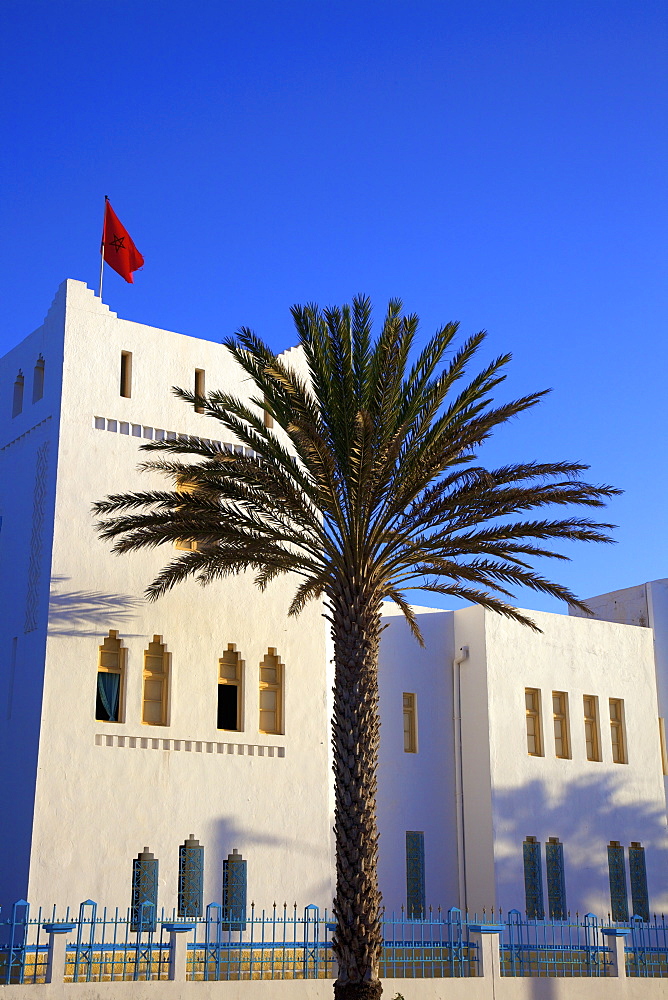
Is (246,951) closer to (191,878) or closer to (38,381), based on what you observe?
(191,878)

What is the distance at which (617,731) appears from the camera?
27.8 metres

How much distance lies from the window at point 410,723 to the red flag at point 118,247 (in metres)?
10.6

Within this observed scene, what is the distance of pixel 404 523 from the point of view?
58.4 ft

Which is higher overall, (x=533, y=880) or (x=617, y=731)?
(x=617, y=731)

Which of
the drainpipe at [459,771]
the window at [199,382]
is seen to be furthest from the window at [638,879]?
the window at [199,382]

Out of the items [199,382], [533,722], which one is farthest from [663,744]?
[199,382]

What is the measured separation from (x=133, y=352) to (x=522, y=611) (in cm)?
1040

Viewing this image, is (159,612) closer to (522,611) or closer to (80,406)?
(80,406)

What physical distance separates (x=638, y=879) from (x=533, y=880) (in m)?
3.32

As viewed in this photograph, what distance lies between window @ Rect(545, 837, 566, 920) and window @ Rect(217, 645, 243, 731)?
8186 millimetres

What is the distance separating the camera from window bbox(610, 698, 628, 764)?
2761cm

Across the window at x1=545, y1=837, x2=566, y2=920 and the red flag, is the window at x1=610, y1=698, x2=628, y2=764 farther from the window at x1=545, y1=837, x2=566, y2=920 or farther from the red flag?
the red flag

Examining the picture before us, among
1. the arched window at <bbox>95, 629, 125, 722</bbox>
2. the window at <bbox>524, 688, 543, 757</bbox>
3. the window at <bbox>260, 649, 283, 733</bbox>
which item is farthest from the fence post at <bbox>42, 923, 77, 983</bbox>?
the window at <bbox>524, 688, 543, 757</bbox>

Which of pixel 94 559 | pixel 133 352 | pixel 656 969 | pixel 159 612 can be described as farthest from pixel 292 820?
pixel 133 352
